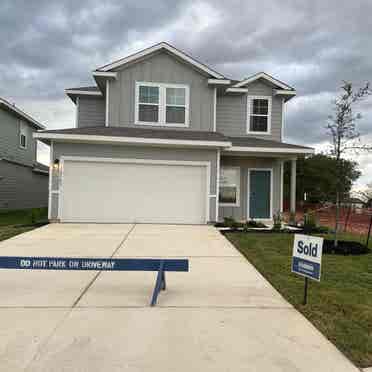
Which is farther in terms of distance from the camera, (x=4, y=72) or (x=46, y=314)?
(x=4, y=72)

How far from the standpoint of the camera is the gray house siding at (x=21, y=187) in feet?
56.4

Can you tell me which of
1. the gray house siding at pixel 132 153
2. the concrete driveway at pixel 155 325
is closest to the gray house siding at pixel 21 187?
the gray house siding at pixel 132 153

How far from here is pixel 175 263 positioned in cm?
437

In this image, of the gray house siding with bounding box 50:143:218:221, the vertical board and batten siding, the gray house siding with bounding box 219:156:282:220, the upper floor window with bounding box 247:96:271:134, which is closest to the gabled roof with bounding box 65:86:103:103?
the gray house siding with bounding box 50:143:218:221

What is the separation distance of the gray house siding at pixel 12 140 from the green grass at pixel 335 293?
15.3 m

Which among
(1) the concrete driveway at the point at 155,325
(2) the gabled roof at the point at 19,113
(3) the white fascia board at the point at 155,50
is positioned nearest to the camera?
(1) the concrete driveway at the point at 155,325

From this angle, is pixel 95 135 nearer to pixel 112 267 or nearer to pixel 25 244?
pixel 25 244

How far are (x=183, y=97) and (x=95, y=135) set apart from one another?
4.17 meters

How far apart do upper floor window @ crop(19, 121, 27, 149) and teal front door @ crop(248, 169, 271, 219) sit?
47.6 feet

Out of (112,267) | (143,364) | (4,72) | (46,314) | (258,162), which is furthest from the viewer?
(4,72)

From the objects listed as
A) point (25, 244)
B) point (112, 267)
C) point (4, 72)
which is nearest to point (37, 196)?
point (4, 72)

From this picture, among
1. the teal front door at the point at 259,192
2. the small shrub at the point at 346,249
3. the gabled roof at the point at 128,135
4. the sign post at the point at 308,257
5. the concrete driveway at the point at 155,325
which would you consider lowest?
the concrete driveway at the point at 155,325

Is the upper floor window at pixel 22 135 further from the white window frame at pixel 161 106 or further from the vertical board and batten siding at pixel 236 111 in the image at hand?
the vertical board and batten siding at pixel 236 111

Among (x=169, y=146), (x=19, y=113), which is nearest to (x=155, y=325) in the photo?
(x=169, y=146)
